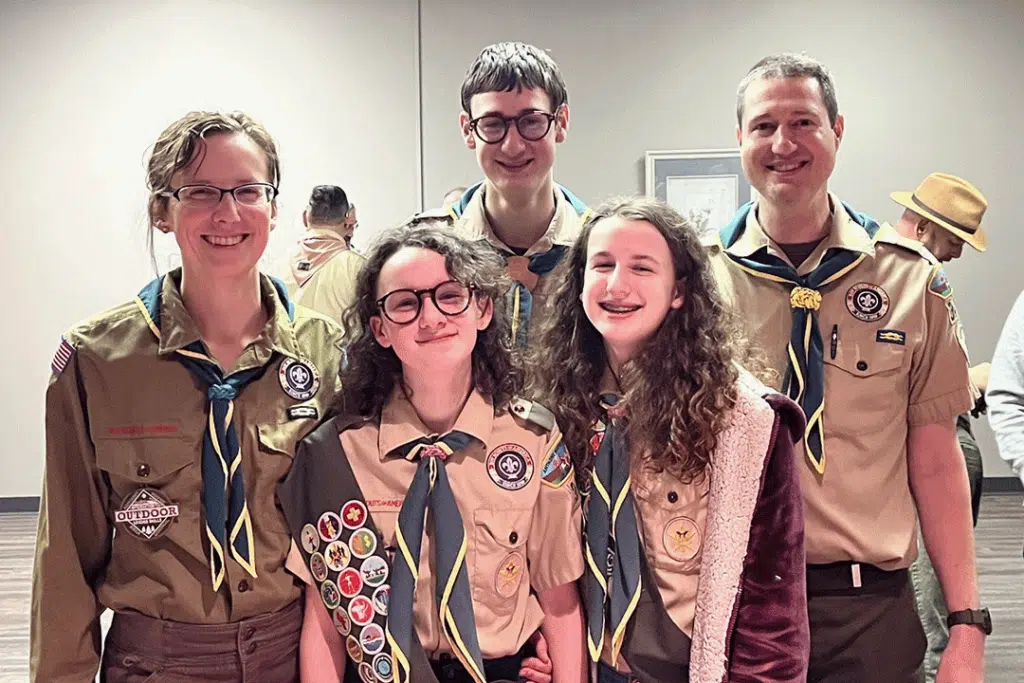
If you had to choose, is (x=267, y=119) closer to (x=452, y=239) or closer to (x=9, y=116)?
(x=9, y=116)

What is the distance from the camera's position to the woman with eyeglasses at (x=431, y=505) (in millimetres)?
1747

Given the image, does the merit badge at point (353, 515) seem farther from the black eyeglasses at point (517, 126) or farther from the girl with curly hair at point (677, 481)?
the black eyeglasses at point (517, 126)

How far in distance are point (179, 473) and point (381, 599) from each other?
0.46 meters

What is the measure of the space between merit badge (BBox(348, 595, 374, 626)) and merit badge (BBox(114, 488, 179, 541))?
0.39 meters

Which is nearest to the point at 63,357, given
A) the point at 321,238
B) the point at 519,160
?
the point at 519,160

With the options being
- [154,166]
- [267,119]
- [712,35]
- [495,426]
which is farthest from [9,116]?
[495,426]

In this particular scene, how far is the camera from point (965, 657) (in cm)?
203

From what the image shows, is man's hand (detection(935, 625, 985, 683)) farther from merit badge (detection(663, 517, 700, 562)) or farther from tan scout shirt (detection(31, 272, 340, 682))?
tan scout shirt (detection(31, 272, 340, 682))

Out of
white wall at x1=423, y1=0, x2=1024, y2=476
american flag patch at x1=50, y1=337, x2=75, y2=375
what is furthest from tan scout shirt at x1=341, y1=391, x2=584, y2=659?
white wall at x1=423, y1=0, x2=1024, y2=476

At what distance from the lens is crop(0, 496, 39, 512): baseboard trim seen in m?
6.58

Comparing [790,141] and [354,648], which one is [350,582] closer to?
[354,648]

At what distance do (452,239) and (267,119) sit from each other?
4.88 metres

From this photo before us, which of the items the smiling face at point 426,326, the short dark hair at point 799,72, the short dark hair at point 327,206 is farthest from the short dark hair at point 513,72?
the short dark hair at point 327,206

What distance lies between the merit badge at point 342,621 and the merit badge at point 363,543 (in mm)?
111
